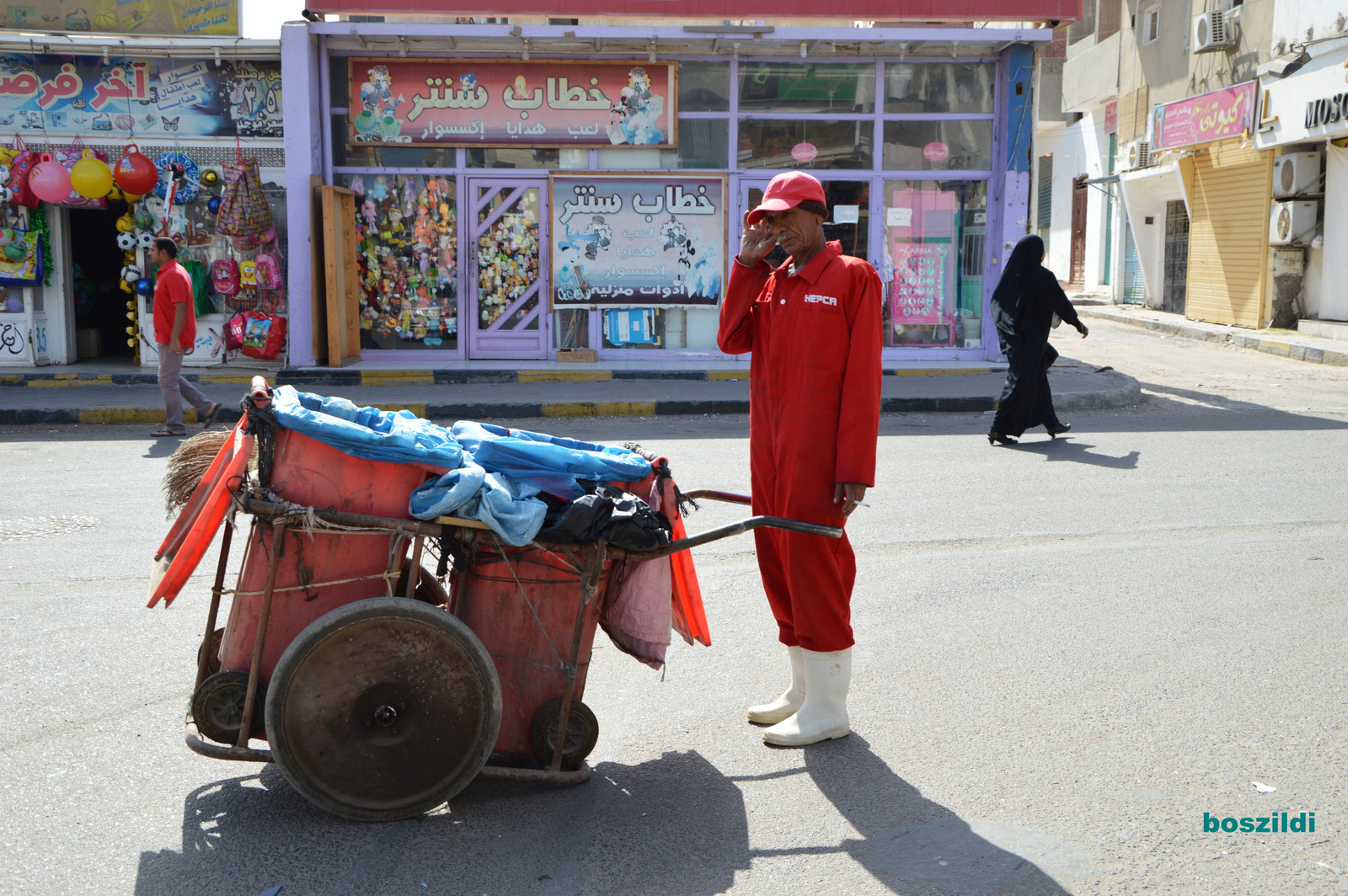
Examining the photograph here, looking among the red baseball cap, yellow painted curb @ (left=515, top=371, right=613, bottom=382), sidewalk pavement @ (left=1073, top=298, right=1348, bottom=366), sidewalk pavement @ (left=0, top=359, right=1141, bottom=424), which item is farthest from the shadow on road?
sidewalk pavement @ (left=1073, top=298, right=1348, bottom=366)

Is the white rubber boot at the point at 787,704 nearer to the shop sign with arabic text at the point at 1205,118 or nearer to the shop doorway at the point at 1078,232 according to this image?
the shop sign with arabic text at the point at 1205,118

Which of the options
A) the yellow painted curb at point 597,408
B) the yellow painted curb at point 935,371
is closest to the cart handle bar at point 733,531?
the yellow painted curb at point 597,408

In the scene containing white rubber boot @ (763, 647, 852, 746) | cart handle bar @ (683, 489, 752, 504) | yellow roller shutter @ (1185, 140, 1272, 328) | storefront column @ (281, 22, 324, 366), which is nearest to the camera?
cart handle bar @ (683, 489, 752, 504)

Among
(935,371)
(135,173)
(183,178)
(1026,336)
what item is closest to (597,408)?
(1026,336)

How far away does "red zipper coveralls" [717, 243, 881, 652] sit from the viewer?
365 cm

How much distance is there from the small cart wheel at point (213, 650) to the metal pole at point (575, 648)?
1.03 metres

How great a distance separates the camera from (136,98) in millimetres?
14453

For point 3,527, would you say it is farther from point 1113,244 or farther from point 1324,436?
point 1113,244

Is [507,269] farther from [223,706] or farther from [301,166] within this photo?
[223,706]

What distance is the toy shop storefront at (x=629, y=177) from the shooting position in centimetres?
1474

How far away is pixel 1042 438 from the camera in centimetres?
1046

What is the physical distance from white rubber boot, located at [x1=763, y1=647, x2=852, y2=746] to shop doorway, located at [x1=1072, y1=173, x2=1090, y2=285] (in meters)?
31.2

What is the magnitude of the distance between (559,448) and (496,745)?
0.95m

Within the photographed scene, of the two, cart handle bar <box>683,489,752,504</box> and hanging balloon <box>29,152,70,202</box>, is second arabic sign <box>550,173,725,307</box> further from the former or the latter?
cart handle bar <box>683,489,752,504</box>
